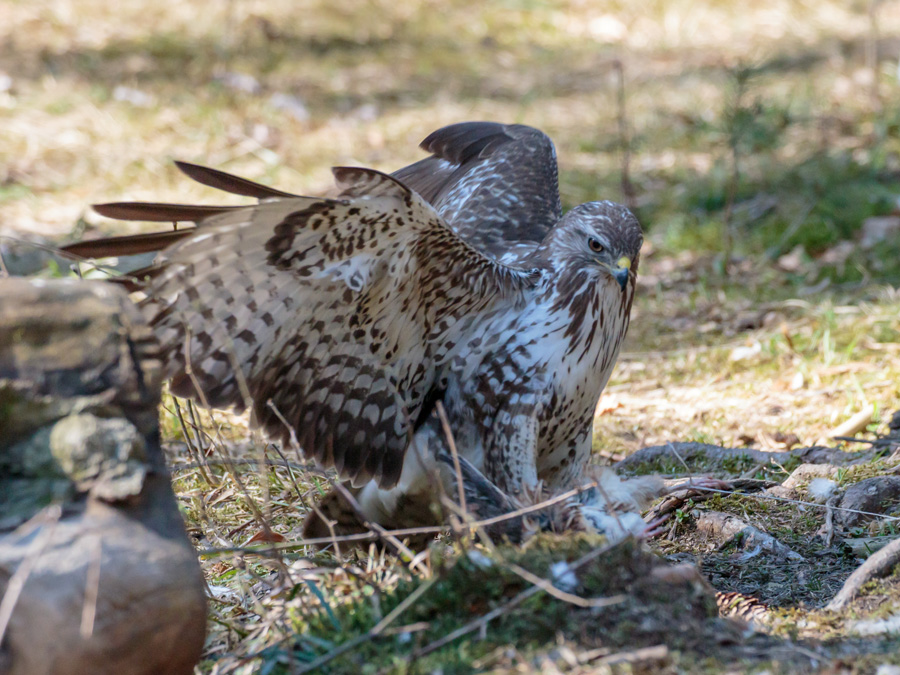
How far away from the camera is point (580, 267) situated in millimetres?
3180

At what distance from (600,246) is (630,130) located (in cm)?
537

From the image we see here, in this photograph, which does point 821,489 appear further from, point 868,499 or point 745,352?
point 745,352

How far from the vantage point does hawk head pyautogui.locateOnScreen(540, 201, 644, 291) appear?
3.18 meters

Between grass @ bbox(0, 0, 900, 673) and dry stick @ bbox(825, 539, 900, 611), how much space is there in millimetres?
101

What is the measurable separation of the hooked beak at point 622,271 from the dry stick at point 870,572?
1.11 meters

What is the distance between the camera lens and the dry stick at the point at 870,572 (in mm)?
2518

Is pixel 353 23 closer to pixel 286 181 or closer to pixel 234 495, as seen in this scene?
pixel 286 181

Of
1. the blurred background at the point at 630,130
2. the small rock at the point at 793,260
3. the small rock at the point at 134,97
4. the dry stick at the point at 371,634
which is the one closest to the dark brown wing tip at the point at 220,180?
the dry stick at the point at 371,634

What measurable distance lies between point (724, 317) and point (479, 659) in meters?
3.93

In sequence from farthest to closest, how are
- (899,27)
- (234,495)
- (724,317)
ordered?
(899,27) < (724,317) < (234,495)

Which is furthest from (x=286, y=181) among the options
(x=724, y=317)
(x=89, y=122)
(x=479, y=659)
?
(x=479, y=659)

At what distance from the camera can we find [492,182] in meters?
4.02

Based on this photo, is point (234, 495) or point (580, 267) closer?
point (580, 267)

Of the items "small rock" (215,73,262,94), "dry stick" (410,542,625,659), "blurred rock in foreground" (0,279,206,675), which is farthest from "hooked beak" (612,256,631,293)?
"small rock" (215,73,262,94)
